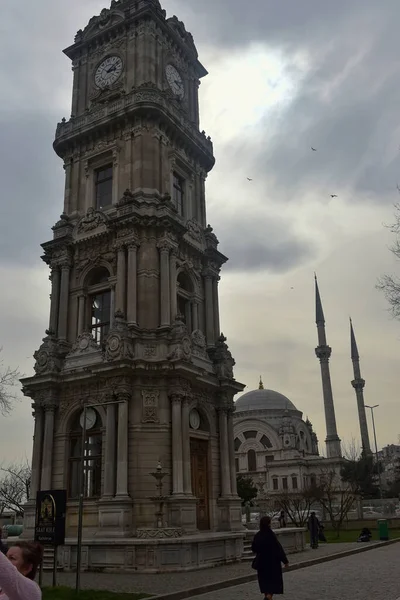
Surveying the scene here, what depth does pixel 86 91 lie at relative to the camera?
34.1 metres

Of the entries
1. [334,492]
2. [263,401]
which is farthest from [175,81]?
[263,401]

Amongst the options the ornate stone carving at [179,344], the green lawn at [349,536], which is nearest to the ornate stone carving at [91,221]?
the ornate stone carving at [179,344]

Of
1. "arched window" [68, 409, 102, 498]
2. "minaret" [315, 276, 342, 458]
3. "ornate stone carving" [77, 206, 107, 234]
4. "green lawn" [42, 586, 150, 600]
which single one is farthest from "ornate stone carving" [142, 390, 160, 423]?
"minaret" [315, 276, 342, 458]

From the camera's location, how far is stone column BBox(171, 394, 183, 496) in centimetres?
2427

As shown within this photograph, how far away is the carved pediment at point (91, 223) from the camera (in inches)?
1166

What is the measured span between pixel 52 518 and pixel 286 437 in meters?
84.8

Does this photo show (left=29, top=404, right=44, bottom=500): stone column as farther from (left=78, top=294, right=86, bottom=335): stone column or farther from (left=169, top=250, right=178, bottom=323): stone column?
(left=169, top=250, right=178, bottom=323): stone column

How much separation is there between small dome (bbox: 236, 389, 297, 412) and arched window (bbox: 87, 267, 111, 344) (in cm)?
7994

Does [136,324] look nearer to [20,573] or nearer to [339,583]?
[339,583]

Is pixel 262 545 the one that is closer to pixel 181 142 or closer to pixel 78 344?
pixel 78 344

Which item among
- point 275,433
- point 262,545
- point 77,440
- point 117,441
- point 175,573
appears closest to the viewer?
point 262,545

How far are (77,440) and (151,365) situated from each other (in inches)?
205

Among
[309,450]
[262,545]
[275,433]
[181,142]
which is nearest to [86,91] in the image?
[181,142]

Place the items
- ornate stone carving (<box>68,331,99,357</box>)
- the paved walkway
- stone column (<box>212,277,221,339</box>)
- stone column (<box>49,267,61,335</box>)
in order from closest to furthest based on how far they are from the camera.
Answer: the paved walkway, ornate stone carving (<box>68,331,99,357</box>), stone column (<box>49,267,61,335</box>), stone column (<box>212,277,221,339</box>)
